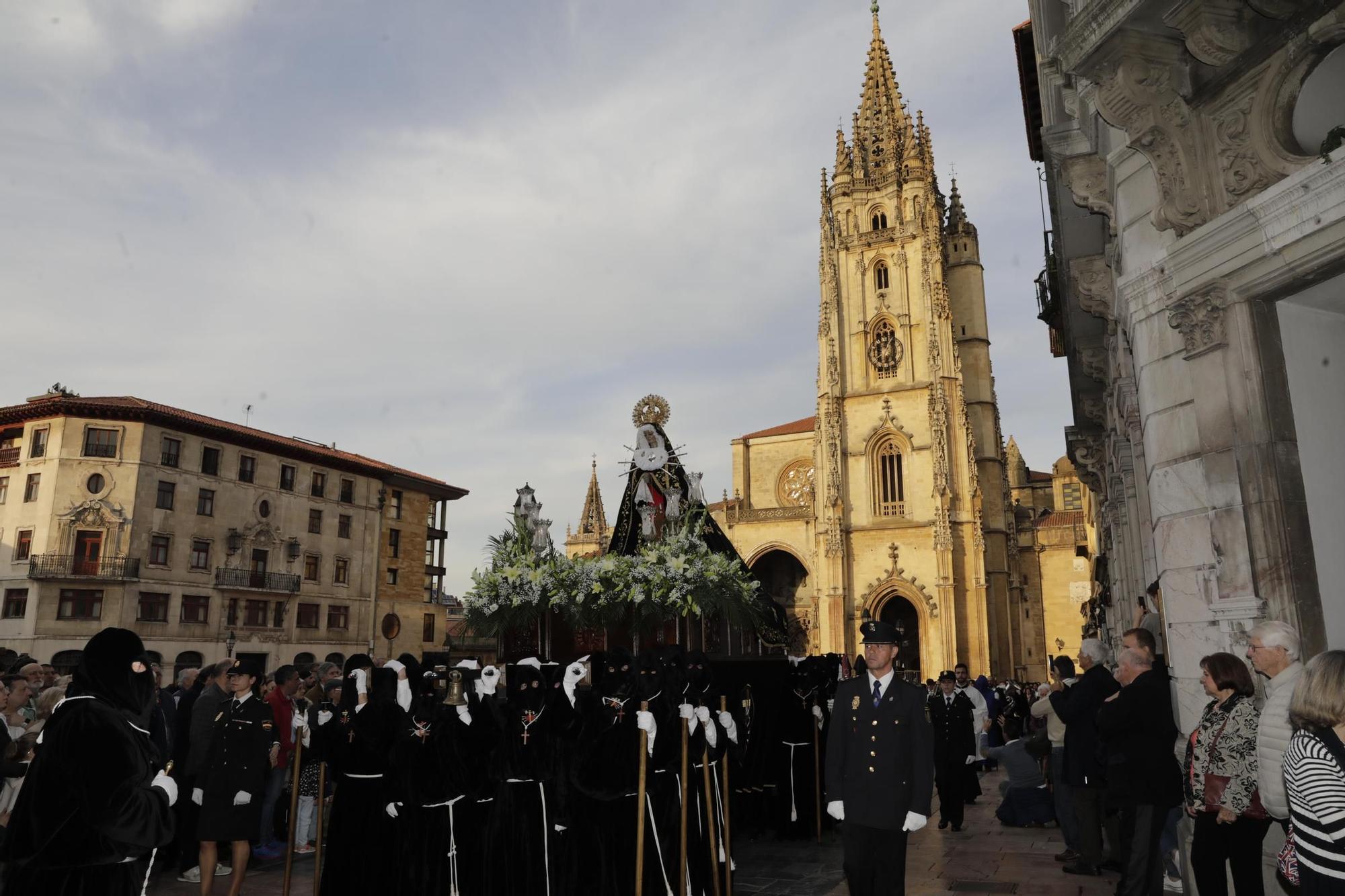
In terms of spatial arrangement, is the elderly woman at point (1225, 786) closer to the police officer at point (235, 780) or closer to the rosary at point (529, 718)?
the rosary at point (529, 718)

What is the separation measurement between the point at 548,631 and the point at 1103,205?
21.8 feet

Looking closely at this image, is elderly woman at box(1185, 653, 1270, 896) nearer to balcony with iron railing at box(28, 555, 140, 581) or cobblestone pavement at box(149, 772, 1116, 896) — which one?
cobblestone pavement at box(149, 772, 1116, 896)

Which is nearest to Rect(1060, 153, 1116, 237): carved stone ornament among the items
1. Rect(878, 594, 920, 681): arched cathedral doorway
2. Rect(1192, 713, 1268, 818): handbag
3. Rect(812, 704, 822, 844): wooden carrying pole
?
Rect(1192, 713, 1268, 818): handbag

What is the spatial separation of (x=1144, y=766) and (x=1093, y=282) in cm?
540

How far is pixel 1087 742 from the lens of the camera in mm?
6902

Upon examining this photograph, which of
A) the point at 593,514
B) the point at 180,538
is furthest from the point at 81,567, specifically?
the point at 593,514

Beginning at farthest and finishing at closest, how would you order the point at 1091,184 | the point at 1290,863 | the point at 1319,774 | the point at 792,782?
the point at 792,782, the point at 1091,184, the point at 1290,863, the point at 1319,774

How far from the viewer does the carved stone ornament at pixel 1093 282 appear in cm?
917

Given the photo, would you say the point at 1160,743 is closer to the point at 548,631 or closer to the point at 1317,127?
the point at 1317,127

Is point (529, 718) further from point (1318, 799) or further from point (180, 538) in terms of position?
point (180, 538)

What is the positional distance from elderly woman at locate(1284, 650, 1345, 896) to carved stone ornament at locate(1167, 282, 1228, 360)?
10.4 ft

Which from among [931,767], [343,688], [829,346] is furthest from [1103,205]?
[829,346]

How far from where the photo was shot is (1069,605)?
155 feet

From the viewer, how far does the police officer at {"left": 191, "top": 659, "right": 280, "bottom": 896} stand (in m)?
6.41
